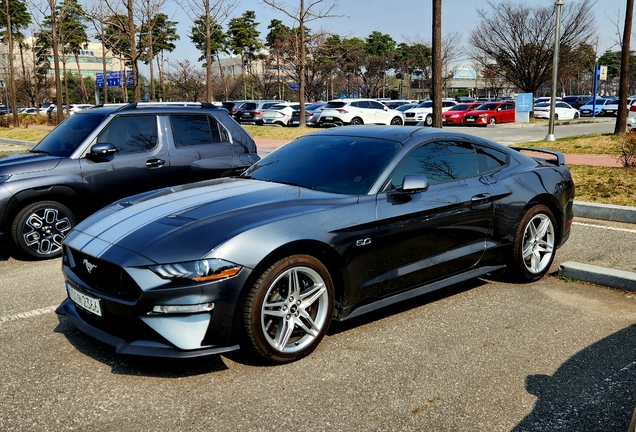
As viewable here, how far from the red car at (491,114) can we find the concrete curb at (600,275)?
28.2 metres

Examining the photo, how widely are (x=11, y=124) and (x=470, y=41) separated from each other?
101 feet

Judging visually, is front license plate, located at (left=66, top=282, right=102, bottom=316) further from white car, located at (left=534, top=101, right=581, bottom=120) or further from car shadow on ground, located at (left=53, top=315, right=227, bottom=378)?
white car, located at (left=534, top=101, right=581, bottom=120)

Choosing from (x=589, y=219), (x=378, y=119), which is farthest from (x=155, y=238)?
(x=378, y=119)

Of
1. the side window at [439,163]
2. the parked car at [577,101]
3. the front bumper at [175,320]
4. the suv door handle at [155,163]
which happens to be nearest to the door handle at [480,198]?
the side window at [439,163]

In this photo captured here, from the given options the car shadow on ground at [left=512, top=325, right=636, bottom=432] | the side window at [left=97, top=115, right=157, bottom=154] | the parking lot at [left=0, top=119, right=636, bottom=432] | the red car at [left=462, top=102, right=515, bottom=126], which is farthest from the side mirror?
A: the red car at [left=462, top=102, right=515, bottom=126]

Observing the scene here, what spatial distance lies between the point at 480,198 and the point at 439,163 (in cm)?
47

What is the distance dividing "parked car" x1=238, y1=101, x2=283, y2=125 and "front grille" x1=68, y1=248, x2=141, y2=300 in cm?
3187

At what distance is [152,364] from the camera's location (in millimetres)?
3953

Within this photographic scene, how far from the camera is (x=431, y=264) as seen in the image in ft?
15.5

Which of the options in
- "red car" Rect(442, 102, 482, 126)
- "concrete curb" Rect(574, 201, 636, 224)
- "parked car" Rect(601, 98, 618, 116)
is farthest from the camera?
"parked car" Rect(601, 98, 618, 116)

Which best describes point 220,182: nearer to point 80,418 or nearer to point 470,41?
point 80,418

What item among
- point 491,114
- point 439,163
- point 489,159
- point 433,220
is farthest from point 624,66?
Result: point 433,220

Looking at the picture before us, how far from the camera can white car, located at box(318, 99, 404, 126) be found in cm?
2884

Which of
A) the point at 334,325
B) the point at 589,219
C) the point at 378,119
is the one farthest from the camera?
the point at 378,119
